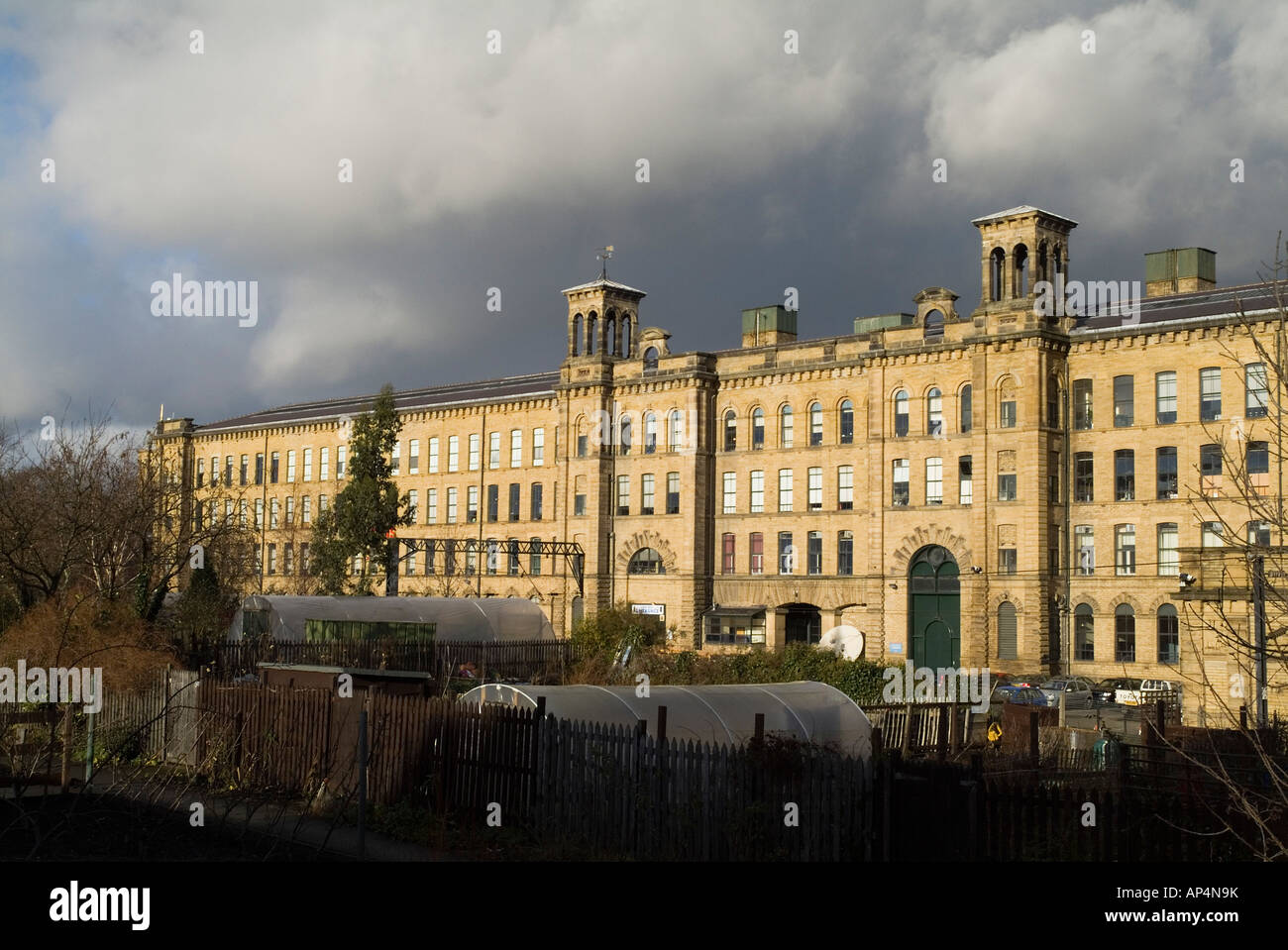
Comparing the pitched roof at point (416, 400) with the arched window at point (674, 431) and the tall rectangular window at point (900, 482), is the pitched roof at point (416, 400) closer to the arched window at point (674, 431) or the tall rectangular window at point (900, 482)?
the arched window at point (674, 431)

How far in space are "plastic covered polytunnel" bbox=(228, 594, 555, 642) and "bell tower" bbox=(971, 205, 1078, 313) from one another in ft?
77.8

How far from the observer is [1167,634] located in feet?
174

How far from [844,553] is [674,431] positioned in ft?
37.4

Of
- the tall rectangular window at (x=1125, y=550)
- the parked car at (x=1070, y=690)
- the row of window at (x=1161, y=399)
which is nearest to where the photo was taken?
the parked car at (x=1070, y=690)

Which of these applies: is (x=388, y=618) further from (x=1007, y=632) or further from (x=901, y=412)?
(x=901, y=412)

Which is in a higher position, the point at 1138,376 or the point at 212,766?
the point at 1138,376

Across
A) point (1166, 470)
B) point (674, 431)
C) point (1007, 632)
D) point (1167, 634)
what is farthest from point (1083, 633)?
point (674, 431)

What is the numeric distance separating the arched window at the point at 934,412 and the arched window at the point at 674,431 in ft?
45.2

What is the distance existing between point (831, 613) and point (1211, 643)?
27412mm

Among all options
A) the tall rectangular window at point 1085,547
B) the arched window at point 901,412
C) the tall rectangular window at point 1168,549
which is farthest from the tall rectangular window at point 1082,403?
the arched window at point 901,412

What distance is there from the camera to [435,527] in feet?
266

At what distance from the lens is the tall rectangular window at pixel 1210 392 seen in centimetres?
5284
